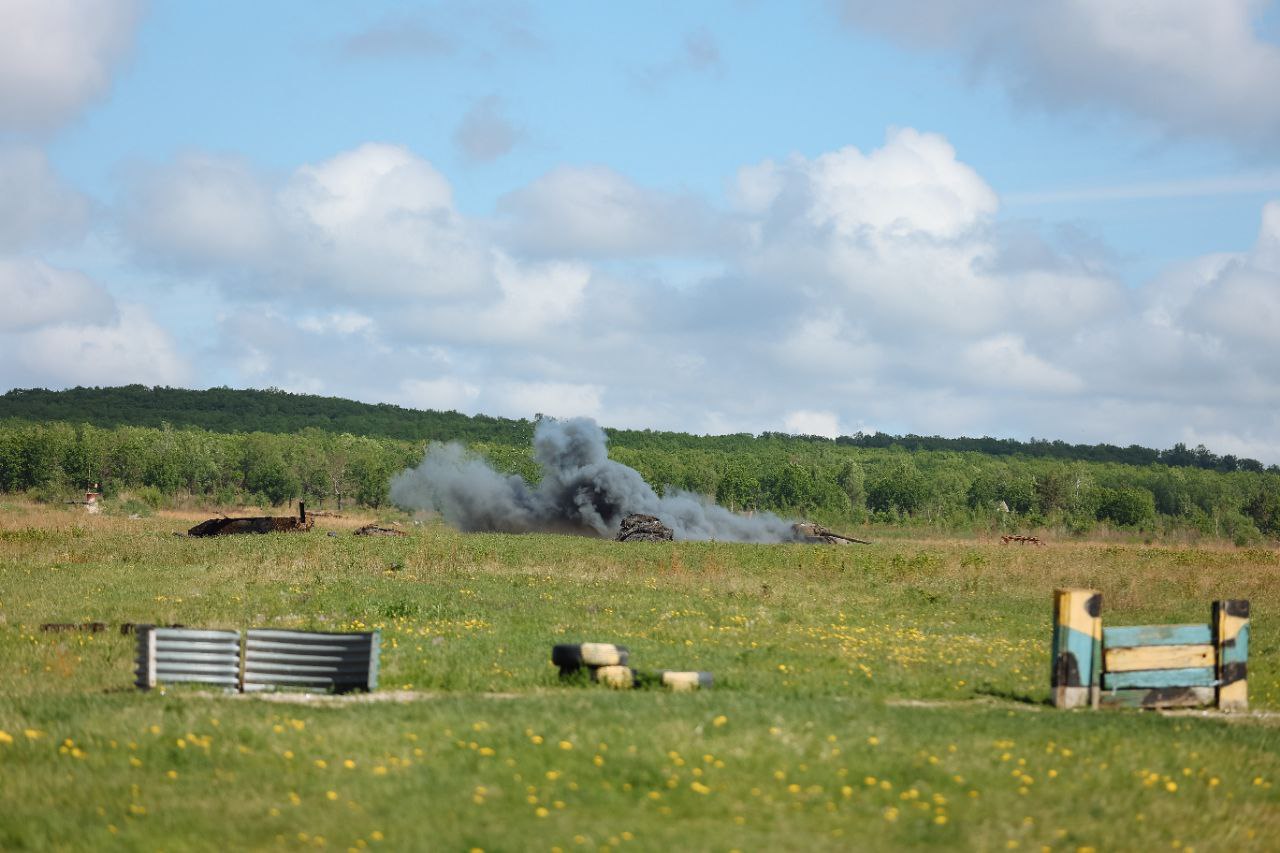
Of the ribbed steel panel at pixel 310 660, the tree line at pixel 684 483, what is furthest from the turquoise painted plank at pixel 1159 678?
the tree line at pixel 684 483

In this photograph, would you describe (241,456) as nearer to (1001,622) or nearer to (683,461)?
(683,461)

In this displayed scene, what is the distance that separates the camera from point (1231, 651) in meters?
17.7

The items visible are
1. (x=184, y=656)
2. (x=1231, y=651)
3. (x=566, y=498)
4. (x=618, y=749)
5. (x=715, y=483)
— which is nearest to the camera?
(x=618, y=749)

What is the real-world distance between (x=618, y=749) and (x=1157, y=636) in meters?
8.67

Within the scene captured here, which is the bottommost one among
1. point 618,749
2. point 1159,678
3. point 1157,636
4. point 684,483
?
point 618,749

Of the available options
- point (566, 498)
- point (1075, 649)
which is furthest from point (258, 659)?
point (566, 498)

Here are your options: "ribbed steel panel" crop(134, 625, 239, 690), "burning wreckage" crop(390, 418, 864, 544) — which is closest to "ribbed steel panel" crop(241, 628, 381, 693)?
"ribbed steel panel" crop(134, 625, 239, 690)

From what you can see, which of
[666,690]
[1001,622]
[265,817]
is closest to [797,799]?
[265,817]

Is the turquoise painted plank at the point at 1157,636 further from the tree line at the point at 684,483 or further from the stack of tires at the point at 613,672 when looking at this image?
the tree line at the point at 684,483

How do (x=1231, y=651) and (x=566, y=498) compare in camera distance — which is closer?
(x=1231, y=651)

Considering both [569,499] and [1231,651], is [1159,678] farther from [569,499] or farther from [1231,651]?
[569,499]

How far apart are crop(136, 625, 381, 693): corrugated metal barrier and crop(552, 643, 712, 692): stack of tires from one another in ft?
8.36

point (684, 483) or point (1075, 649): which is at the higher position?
point (684, 483)

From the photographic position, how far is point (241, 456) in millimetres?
120562
